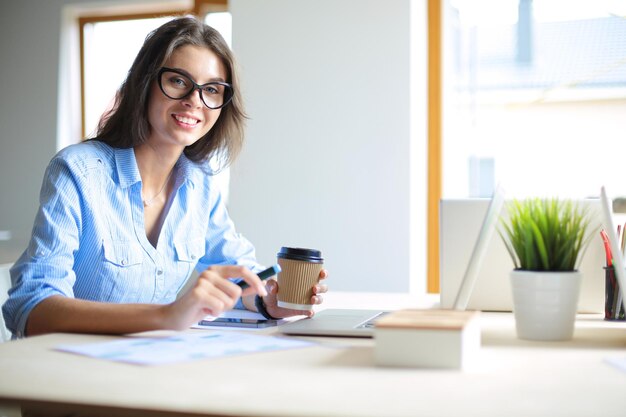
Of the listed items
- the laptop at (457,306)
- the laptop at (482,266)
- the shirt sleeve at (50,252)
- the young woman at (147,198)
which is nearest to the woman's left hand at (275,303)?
the young woman at (147,198)

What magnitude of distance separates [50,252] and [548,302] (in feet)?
3.26

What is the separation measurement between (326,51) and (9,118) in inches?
83.2

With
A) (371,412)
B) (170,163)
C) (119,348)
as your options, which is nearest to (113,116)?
(170,163)

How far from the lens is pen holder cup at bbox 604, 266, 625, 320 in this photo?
1.67 meters

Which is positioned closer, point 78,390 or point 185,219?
point 78,390

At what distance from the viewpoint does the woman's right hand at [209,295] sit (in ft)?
4.30

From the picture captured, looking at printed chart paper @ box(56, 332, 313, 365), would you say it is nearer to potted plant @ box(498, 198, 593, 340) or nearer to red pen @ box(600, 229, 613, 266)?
potted plant @ box(498, 198, 593, 340)

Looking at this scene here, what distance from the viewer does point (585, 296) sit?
5.79 ft

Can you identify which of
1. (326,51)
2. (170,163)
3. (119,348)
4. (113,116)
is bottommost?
(119,348)

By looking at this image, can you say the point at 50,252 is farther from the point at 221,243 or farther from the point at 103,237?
the point at 221,243

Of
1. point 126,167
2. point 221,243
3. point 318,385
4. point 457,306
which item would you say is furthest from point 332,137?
point 318,385

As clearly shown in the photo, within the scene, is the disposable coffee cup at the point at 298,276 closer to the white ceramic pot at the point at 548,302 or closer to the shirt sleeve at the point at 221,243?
the white ceramic pot at the point at 548,302

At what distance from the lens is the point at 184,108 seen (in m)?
1.97

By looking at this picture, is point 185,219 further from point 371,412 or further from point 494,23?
point 494,23
